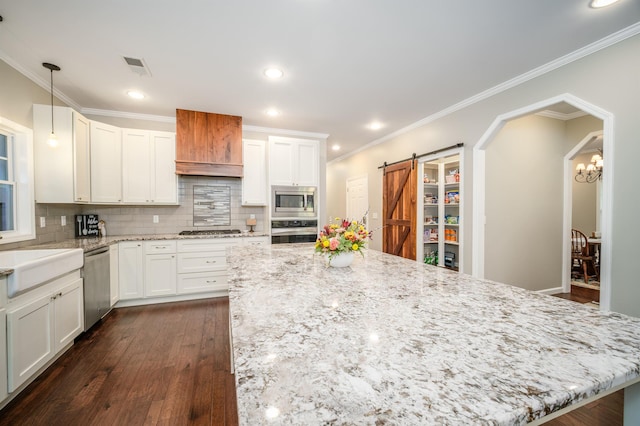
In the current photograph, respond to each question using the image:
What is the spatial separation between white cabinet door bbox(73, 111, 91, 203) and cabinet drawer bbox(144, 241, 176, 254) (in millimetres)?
819

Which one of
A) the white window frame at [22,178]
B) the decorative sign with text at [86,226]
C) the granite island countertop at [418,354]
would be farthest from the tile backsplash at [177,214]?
the granite island countertop at [418,354]

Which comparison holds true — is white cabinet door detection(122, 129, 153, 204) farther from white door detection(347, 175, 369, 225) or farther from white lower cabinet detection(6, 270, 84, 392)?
white door detection(347, 175, 369, 225)

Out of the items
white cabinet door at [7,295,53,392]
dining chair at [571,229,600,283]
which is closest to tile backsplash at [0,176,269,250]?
white cabinet door at [7,295,53,392]

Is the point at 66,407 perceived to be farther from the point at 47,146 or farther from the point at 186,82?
the point at 186,82

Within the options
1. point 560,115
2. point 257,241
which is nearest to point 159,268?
point 257,241

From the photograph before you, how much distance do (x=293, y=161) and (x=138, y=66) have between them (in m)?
2.17

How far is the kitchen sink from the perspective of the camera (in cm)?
167

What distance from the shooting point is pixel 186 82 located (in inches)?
115

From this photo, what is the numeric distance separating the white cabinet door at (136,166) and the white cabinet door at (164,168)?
59mm

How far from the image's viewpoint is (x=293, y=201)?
4.14 metres

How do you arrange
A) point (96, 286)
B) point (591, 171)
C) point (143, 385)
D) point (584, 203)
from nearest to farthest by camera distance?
point (143, 385)
point (96, 286)
point (591, 171)
point (584, 203)

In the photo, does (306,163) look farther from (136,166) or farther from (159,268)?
(159,268)

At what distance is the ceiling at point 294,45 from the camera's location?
1.89 meters

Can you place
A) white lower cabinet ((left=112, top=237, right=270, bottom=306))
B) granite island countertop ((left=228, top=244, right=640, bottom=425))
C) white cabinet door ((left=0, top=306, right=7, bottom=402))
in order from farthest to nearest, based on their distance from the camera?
white lower cabinet ((left=112, top=237, right=270, bottom=306))
white cabinet door ((left=0, top=306, right=7, bottom=402))
granite island countertop ((left=228, top=244, right=640, bottom=425))
